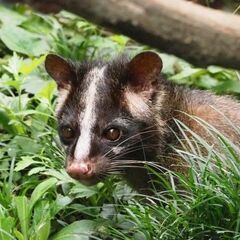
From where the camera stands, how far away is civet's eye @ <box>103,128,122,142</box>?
4.82 metres

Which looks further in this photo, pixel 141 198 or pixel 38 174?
pixel 38 174

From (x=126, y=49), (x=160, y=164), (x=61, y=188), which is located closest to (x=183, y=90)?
→ (x=160, y=164)

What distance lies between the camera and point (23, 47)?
723cm

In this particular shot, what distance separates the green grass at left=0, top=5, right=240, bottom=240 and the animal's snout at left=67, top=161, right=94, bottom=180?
321mm

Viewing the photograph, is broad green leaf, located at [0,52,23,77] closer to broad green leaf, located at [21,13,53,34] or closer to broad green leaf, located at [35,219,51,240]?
broad green leaf, located at [21,13,53,34]

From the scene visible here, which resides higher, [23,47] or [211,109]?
[211,109]

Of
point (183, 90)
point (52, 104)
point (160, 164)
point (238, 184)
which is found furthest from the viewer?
point (52, 104)

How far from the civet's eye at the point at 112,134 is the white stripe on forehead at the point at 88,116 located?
0.10m

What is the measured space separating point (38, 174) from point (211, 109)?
1.28 m

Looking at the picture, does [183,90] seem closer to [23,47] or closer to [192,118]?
[192,118]

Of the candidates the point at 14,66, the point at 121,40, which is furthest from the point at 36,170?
the point at 121,40

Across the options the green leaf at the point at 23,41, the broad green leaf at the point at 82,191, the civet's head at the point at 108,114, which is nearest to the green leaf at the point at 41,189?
the broad green leaf at the point at 82,191

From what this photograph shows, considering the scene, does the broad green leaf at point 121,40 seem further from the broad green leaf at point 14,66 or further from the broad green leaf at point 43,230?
the broad green leaf at point 43,230

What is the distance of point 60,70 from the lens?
17.2 ft
